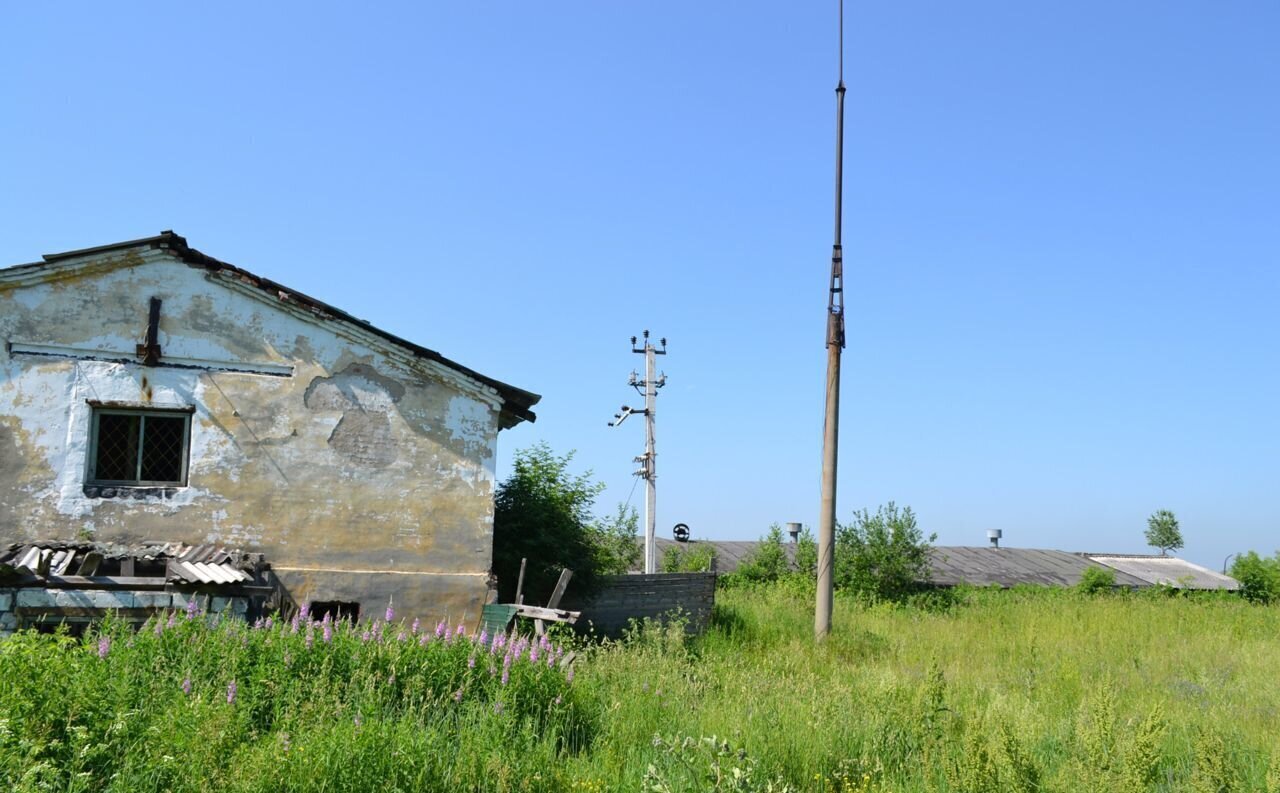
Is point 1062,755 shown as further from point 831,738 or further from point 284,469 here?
point 284,469

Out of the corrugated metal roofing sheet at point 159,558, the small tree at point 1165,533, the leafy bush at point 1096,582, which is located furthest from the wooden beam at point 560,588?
the small tree at point 1165,533

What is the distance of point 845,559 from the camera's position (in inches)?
1017

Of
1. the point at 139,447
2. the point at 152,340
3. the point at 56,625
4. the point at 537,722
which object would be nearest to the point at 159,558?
the point at 56,625

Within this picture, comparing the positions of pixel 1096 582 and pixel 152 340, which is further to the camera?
pixel 1096 582

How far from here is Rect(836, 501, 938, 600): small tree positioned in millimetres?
25328

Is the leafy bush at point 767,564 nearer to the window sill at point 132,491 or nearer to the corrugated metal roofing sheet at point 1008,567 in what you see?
the corrugated metal roofing sheet at point 1008,567

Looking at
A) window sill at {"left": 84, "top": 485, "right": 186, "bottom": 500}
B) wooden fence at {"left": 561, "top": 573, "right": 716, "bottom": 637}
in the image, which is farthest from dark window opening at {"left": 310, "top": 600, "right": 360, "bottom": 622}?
wooden fence at {"left": 561, "top": 573, "right": 716, "bottom": 637}

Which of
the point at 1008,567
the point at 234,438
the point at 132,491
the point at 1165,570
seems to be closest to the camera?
the point at 132,491

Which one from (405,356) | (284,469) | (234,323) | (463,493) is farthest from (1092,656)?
(234,323)

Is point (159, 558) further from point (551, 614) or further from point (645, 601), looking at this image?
point (645, 601)

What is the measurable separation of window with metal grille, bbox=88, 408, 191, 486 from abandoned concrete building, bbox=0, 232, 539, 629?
0.08 ft

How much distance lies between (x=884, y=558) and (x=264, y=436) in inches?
661

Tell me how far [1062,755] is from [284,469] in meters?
9.72

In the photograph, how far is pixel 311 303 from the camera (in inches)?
531
